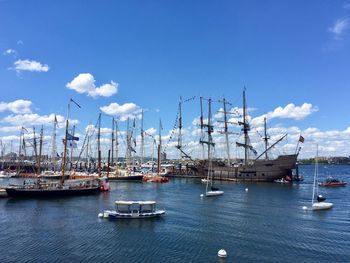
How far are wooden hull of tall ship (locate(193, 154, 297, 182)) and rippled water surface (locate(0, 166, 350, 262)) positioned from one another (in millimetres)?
61644

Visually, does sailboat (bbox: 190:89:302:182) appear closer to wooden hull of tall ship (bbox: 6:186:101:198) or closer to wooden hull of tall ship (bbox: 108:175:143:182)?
wooden hull of tall ship (bbox: 108:175:143:182)

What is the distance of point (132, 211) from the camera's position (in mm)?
63625

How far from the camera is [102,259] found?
40.9 meters

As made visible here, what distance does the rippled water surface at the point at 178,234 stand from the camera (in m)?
42.6

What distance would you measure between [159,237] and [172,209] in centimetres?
2402

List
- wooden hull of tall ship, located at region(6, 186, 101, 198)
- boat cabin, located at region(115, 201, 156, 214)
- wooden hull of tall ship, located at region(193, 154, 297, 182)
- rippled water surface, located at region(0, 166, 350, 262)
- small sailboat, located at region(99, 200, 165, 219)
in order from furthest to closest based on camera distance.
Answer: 1. wooden hull of tall ship, located at region(193, 154, 297, 182)
2. wooden hull of tall ship, located at region(6, 186, 101, 198)
3. boat cabin, located at region(115, 201, 156, 214)
4. small sailboat, located at region(99, 200, 165, 219)
5. rippled water surface, located at region(0, 166, 350, 262)

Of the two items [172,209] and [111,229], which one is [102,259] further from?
[172,209]

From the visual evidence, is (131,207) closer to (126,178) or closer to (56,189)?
(56,189)

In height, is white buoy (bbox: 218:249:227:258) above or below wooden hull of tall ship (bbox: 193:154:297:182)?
below

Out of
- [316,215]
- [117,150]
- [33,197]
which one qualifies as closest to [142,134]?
[117,150]

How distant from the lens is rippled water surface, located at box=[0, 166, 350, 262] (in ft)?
140

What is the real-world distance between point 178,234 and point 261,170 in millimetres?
99680

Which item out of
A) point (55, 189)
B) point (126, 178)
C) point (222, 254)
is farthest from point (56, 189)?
point (126, 178)

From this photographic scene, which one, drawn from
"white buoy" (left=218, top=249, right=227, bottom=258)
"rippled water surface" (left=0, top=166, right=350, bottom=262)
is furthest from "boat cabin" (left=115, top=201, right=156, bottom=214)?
"white buoy" (left=218, top=249, right=227, bottom=258)
